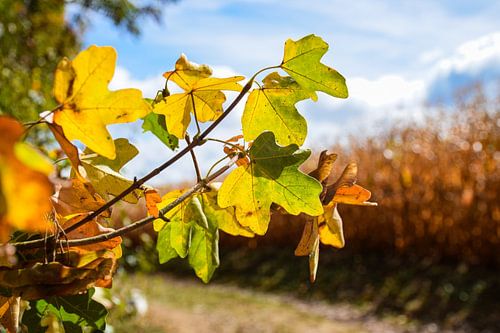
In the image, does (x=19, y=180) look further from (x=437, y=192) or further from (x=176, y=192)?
(x=437, y=192)

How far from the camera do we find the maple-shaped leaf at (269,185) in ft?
1.45

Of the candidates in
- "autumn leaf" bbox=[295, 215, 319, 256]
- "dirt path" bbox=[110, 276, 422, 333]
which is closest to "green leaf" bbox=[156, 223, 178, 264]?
"autumn leaf" bbox=[295, 215, 319, 256]

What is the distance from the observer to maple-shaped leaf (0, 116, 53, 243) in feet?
0.64

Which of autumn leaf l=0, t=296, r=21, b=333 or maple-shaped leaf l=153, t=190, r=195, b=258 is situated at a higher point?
maple-shaped leaf l=153, t=190, r=195, b=258

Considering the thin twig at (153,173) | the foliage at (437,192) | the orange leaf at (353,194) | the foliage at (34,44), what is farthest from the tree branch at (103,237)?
the foliage at (437,192)

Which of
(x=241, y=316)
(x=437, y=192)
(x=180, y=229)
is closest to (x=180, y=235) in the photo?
(x=180, y=229)

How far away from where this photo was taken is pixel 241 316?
5547mm

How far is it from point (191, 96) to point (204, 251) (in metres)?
0.13

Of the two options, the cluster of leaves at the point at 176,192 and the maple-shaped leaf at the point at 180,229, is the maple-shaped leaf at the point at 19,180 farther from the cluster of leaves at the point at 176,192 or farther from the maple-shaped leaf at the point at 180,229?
the maple-shaped leaf at the point at 180,229

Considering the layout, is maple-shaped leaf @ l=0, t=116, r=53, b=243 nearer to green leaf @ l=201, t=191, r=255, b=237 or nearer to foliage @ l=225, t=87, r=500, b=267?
green leaf @ l=201, t=191, r=255, b=237

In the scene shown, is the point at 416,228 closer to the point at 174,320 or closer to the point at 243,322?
the point at 243,322

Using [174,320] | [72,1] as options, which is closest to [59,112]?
[72,1]

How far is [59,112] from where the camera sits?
0.38m

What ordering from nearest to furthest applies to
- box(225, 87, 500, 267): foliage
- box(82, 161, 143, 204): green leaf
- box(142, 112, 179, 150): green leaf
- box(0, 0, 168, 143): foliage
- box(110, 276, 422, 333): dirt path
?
1. box(82, 161, 143, 204): green leaf
2. box(142, 112, 179, 150): green leaf
3. box(0, 0, 168, 143): foliage
4. box(110, 276, 422, 333): dirt path
5. box(225, 87, 500, 267): foliage
